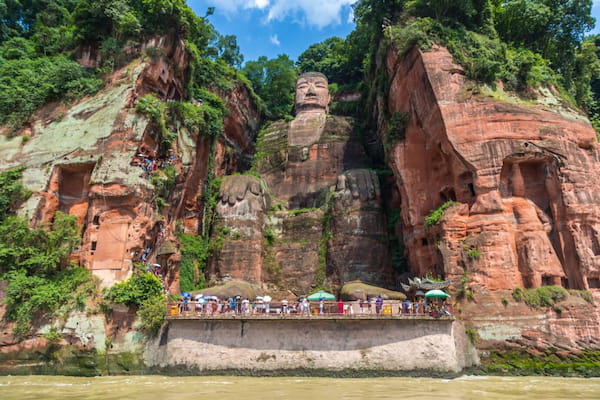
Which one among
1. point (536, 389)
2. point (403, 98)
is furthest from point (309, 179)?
point (536, 389)

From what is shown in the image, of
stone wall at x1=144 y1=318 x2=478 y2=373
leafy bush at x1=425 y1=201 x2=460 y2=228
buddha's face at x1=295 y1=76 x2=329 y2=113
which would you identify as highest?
buddha's face at x1=295 y1=76 x2=329 y2=113

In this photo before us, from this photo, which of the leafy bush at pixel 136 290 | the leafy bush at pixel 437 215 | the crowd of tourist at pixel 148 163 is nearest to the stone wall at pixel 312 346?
the leafy bush at pixel 136 290

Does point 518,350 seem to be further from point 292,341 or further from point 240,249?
point 240,249

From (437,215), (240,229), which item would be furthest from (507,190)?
(240,229)

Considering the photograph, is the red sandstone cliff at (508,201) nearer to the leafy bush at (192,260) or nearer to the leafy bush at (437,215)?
the leafy bush at (437,215)

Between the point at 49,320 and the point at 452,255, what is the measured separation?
1747 cm

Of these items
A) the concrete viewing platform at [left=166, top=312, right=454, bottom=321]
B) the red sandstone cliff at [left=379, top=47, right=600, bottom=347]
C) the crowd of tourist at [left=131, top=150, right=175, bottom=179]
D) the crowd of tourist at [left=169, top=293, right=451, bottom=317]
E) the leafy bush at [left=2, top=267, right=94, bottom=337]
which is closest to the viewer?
the concrete viewing platform at [left=166, top=312, right=454, bottom=321]

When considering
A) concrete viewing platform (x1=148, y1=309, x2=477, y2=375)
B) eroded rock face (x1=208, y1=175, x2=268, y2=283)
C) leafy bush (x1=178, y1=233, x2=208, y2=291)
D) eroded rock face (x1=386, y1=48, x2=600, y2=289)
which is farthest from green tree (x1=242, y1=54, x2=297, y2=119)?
concrete viewing platform (x1=148, y1=309, x2=477, y2=375)

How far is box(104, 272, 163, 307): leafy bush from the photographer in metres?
17.6

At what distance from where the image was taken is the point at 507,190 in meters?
20.4

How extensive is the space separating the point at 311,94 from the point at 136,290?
988 inches

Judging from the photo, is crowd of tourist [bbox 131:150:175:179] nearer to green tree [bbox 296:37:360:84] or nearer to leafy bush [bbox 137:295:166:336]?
leafy bush [bbox 137:295:166:336]

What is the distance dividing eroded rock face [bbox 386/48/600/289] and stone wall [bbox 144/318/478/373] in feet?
13.4

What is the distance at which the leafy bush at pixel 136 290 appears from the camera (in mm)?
17595
